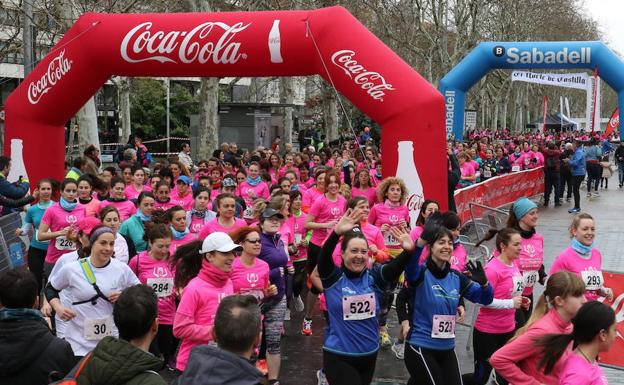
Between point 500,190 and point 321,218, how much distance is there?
11694 millimetres

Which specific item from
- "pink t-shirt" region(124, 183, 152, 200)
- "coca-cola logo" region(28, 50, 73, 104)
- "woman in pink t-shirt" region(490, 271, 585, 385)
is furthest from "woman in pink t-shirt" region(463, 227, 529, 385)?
"coca-cola logo" region(28, 50, 73, 104)

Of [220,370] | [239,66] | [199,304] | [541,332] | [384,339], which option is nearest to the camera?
[220,370]

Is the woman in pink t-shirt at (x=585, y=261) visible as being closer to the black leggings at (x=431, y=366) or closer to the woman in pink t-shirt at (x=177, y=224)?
the black leggings at (x=431, y=366)

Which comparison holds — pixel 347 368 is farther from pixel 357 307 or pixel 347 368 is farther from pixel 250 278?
pixel 250 278

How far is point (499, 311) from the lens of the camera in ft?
20.9

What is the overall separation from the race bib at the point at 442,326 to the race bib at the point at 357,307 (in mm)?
445

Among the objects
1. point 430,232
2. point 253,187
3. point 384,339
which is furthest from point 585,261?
point 253,187

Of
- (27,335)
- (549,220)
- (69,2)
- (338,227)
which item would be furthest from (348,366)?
(69,2)

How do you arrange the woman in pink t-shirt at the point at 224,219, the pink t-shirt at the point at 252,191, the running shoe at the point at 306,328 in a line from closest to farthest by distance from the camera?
the woman in pink t-shirt at the point at 224,219
the running shoe at the point at 306,328
the pink t-shirt at the point at 252,191

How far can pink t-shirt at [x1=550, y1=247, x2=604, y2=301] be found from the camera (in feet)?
22.4

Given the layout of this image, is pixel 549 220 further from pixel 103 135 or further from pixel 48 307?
pixel 103 135

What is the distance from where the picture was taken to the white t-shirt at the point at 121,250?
285 inches

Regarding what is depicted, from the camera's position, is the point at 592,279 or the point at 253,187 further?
the point at 253,187

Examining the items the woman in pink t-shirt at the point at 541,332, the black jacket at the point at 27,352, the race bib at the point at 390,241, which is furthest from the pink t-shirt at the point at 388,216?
the black jacket at the point at 27,352
